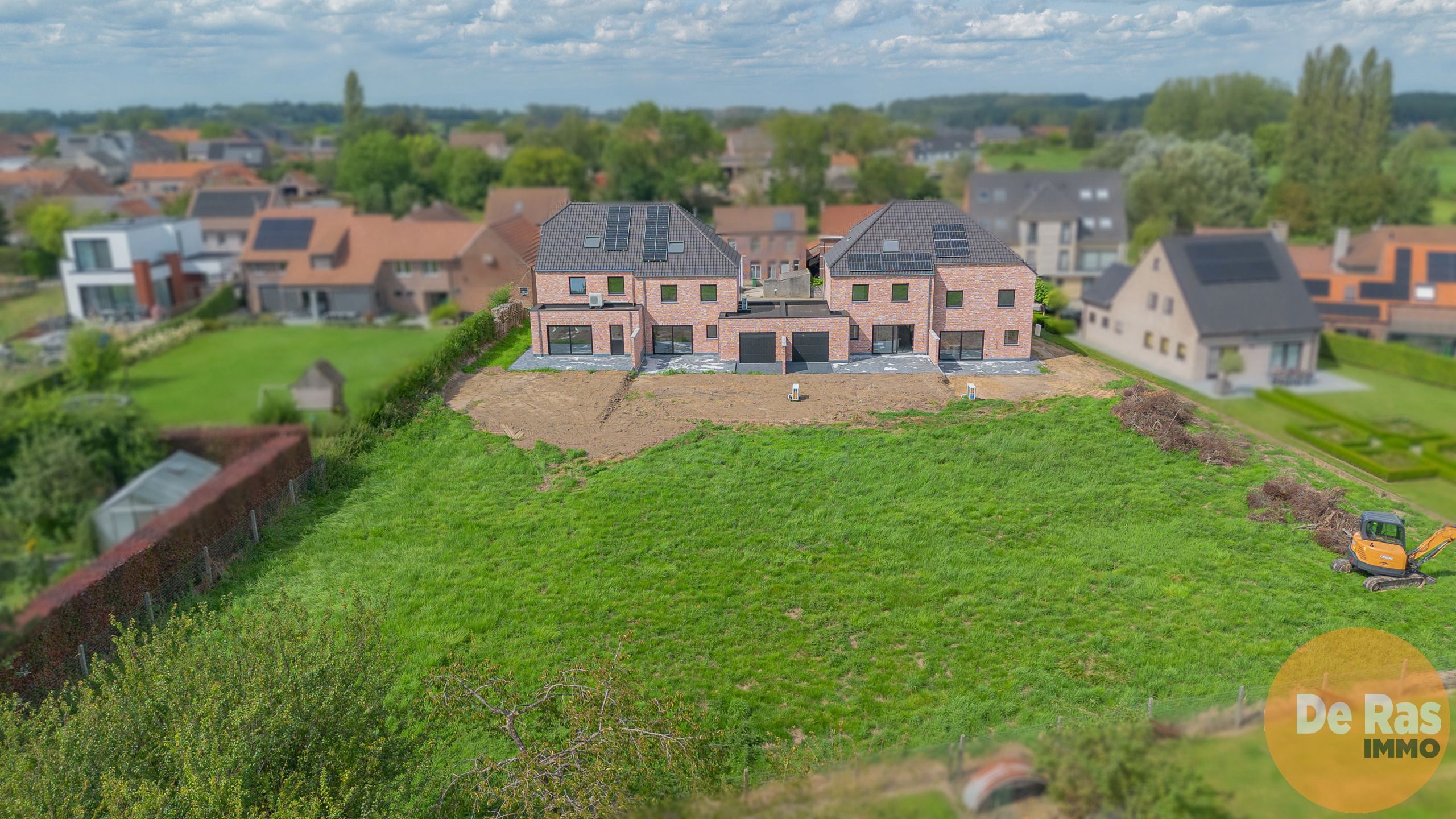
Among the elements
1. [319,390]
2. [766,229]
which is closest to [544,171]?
[766,229]

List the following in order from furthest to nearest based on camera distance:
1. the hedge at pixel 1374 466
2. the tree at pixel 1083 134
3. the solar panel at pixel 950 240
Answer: the tree at pixel 1083 134, the solar panel at pixel 950 240, the hedge at pixel 1374 466

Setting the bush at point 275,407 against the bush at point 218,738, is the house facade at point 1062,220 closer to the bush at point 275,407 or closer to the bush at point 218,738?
the bush at point 275,407

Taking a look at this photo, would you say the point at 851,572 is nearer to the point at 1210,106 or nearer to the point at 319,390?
the point at 319,390

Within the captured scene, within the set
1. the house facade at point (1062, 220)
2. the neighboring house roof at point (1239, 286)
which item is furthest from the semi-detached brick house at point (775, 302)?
the house facade at point (1062, 220)

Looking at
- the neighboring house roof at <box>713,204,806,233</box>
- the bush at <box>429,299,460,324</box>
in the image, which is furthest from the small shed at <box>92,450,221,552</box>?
the neighboring house roof at <box>713,204,806,233</box>

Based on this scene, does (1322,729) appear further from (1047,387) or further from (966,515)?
(1047,387)

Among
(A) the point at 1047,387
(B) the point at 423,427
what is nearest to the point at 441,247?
(B) the point at 423,427
